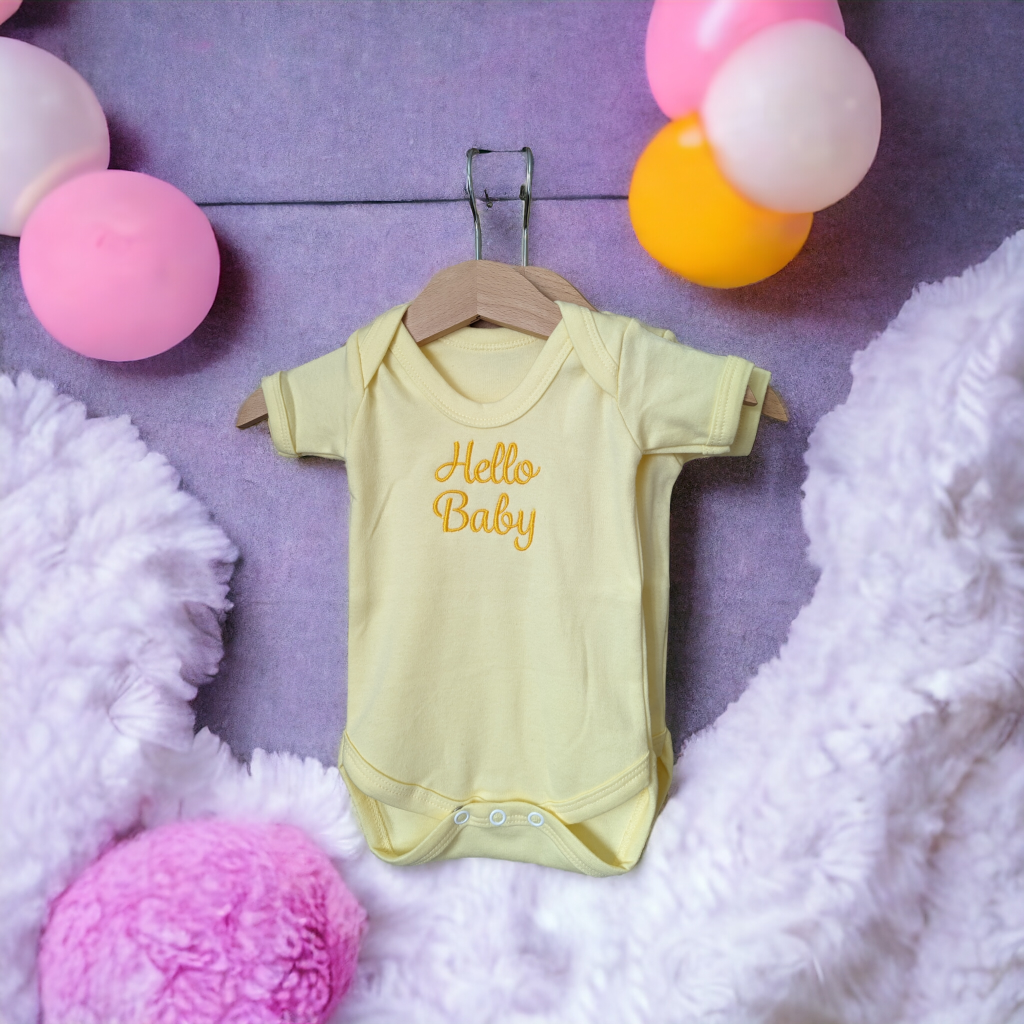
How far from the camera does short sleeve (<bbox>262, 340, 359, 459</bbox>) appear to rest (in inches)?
38.6

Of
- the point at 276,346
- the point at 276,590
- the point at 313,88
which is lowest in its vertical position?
the point at 276,590

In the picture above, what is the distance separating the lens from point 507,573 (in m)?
0.96

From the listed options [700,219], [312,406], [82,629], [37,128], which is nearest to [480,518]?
[312,406]

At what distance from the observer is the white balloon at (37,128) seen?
919 mm

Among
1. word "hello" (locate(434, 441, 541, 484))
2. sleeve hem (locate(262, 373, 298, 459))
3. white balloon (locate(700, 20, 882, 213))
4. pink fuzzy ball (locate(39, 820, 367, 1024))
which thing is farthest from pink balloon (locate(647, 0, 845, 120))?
pink fuzzy ball (locate(39, 820, 367, 1024))

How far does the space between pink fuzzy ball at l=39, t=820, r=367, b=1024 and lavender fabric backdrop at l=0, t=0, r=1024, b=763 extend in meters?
0.19

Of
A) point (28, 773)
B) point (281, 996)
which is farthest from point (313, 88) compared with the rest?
point (281, 996)

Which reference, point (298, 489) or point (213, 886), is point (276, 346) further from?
point (213, 886)

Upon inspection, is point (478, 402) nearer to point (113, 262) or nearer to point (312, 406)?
point (312, 406)

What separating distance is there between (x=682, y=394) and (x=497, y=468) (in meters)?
0.22

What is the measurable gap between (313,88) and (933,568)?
94 cm

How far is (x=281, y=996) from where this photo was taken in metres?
0.89

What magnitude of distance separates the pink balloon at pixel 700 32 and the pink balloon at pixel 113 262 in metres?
0.56

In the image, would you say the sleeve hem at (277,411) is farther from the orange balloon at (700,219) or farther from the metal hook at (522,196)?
the orange balloon at (700,219)
